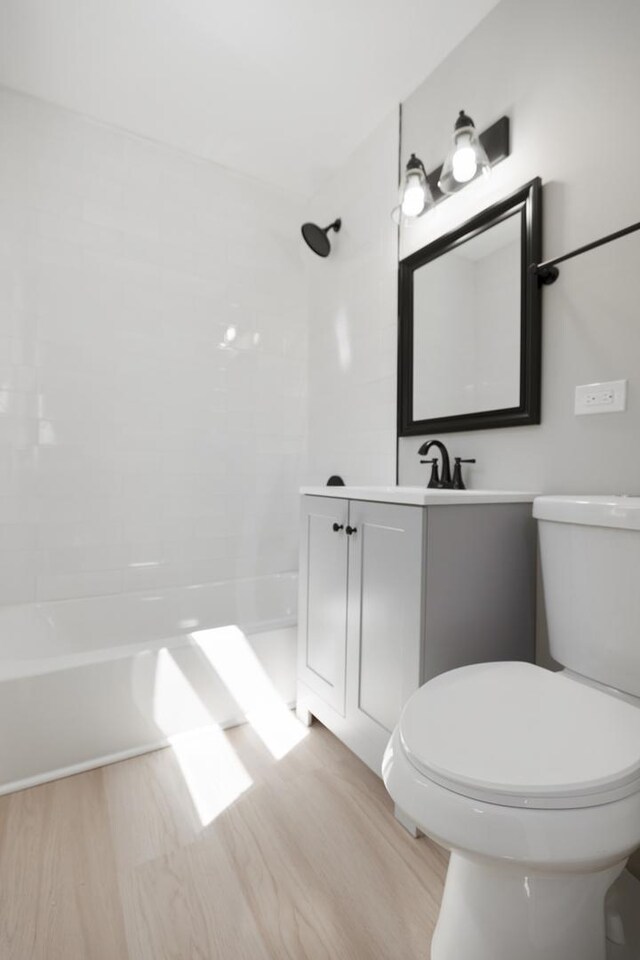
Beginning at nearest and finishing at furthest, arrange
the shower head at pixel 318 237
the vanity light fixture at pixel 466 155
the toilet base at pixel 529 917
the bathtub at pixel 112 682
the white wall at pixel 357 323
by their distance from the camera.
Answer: the toilet base at pixel 529 917
the bathtub at pixel 112 682
the vanity light fixture at pixel 466 155
the white wall at pixel 357 323
the shower head at pixel 318 237

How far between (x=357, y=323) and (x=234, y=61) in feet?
3.46

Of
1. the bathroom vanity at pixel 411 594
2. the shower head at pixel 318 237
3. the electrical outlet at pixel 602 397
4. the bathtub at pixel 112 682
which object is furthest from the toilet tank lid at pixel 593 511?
the shower head at pixel 318 237

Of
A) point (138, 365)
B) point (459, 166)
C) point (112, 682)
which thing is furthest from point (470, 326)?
point (112, 682)

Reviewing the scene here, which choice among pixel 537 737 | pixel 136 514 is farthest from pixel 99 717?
pixel 537 737

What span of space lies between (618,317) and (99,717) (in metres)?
1.84

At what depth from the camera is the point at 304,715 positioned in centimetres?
165

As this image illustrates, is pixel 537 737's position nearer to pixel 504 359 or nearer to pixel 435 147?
pixel 504 359

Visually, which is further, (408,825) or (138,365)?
(138,365)

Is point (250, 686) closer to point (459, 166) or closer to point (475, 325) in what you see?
point (475, 325)

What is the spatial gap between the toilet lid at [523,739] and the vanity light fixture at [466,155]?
1.47 m

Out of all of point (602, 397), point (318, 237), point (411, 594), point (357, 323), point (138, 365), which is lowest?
point (411, 594)

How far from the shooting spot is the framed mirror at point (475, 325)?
1392mm

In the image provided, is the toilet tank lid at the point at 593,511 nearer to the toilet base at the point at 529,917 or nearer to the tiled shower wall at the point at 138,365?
the toilet base at the point at 529,917

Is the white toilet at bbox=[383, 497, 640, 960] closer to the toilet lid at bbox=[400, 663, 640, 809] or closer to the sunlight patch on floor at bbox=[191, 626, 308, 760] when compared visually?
the toilet lid at bbox=[400, 663, 640, 809]
